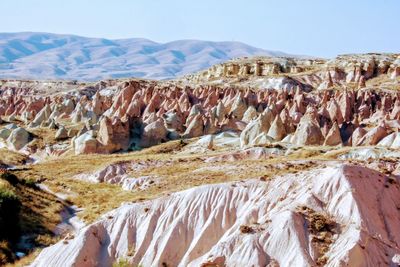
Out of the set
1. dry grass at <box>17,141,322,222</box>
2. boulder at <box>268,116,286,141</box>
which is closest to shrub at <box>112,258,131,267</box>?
dry grass at <box>17,141,322,222</box>

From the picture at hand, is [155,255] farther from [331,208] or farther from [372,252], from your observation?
[372,252]

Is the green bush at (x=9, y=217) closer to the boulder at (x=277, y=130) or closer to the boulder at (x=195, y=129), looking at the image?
the boulder at (x=277, y=130)

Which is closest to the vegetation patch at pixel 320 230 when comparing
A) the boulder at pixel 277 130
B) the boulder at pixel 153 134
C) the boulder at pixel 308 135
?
the boulder at pixel 308 135

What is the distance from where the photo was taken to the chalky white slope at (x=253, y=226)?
19.6m

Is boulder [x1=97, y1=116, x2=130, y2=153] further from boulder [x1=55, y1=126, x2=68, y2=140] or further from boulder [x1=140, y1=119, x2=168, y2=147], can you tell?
boulder [x1=55, y1=126, x2=68, y2=140]

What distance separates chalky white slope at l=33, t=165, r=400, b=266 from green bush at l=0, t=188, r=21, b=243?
5.63 meters

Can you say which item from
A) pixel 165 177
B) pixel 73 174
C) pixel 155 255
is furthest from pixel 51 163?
pixel 155 255

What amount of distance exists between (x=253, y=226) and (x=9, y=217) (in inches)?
592

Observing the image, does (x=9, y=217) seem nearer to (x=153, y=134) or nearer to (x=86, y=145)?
(x=86, y=145)

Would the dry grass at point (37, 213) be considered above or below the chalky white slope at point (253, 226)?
below

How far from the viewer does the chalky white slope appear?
19594 mm

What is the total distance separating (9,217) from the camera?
96.9ft

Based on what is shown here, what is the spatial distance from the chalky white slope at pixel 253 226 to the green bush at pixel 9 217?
563cm

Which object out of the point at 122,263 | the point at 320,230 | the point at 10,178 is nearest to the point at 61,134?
the point at 10,178
